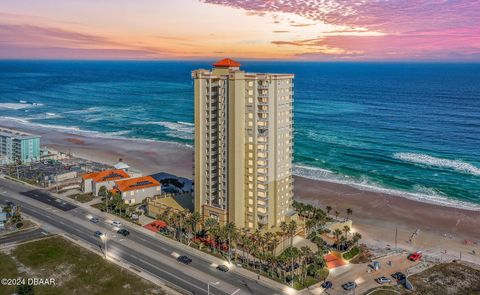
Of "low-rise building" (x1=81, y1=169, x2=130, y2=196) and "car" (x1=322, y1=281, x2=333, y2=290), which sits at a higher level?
"low-rise building" (x1=81, y1=169, x2=130, y2=196)

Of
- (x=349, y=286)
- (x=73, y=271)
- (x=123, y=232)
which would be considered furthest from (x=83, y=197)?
(x=349, y=286)

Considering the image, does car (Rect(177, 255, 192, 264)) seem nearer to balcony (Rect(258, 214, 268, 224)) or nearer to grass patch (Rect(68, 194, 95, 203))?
balcony (Rect(258, 214, 268, 224))

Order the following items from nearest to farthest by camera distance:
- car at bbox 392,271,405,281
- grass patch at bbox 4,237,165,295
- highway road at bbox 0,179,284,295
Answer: grass patch at bbox 4,237,165,295 < highway road at bbox 0,179,284,295 < car at bbox 392,271,405,281

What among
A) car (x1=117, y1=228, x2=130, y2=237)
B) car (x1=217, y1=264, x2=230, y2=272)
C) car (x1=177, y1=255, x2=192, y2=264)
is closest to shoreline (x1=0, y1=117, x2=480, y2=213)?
car (x1=117, y1=228, x2=130, y2=237)

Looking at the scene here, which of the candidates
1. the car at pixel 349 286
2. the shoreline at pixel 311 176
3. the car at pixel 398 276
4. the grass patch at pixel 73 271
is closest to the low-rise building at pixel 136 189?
the grass patch at pixel 73 271

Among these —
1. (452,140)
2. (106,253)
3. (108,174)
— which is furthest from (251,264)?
(452,140)

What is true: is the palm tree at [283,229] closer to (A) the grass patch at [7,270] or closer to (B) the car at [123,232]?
(B) the car at [123,232]

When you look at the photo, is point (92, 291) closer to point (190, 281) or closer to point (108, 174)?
point (190, 281)
